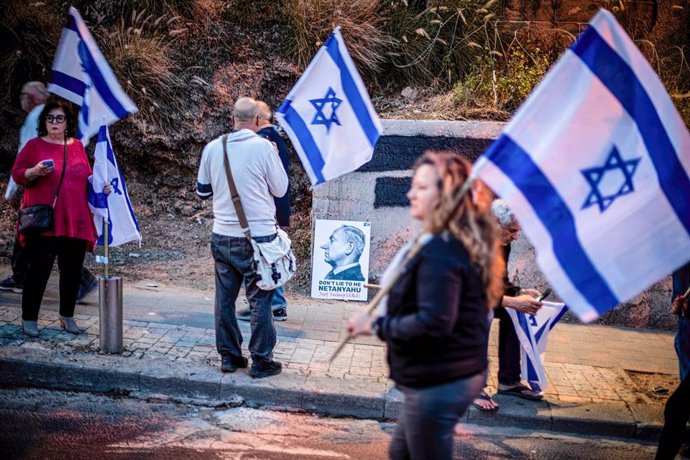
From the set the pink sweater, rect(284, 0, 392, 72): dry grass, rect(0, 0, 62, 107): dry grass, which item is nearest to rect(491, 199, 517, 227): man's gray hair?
the pink sweater

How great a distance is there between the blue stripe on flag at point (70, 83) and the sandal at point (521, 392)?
14.2 ft

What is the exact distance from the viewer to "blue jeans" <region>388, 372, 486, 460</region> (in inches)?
121

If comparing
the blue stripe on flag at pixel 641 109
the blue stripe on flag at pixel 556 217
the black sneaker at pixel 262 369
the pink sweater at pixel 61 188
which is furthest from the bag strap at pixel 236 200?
the blue stripe on flag at pixel 641 109

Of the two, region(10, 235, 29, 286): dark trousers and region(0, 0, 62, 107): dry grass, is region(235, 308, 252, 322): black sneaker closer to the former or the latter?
region(10, 235, 29, 286): dark trousers

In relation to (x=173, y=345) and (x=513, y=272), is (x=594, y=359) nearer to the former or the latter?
(x=513, y=272)

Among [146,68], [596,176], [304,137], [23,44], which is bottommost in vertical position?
[596,176]

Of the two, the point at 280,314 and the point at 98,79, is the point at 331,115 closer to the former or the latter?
the point at 98,79

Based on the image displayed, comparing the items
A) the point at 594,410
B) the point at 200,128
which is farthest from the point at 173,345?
the point at 200,128

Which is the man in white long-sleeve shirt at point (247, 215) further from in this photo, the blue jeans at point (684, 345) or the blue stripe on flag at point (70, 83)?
the blue jeans at point (684, 345)

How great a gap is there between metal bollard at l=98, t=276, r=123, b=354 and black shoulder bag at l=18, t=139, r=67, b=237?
659 millimetres

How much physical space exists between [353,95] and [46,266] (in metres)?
3.06

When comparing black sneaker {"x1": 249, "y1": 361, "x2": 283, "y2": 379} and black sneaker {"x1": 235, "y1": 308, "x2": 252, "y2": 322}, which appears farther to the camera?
black sneaker {"x1": 235, "y1": 308, "x2": 252, "y2": 322}

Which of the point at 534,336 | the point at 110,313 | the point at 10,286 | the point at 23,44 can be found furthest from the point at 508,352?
the point at 23,44

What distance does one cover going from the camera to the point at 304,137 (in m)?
5.78
